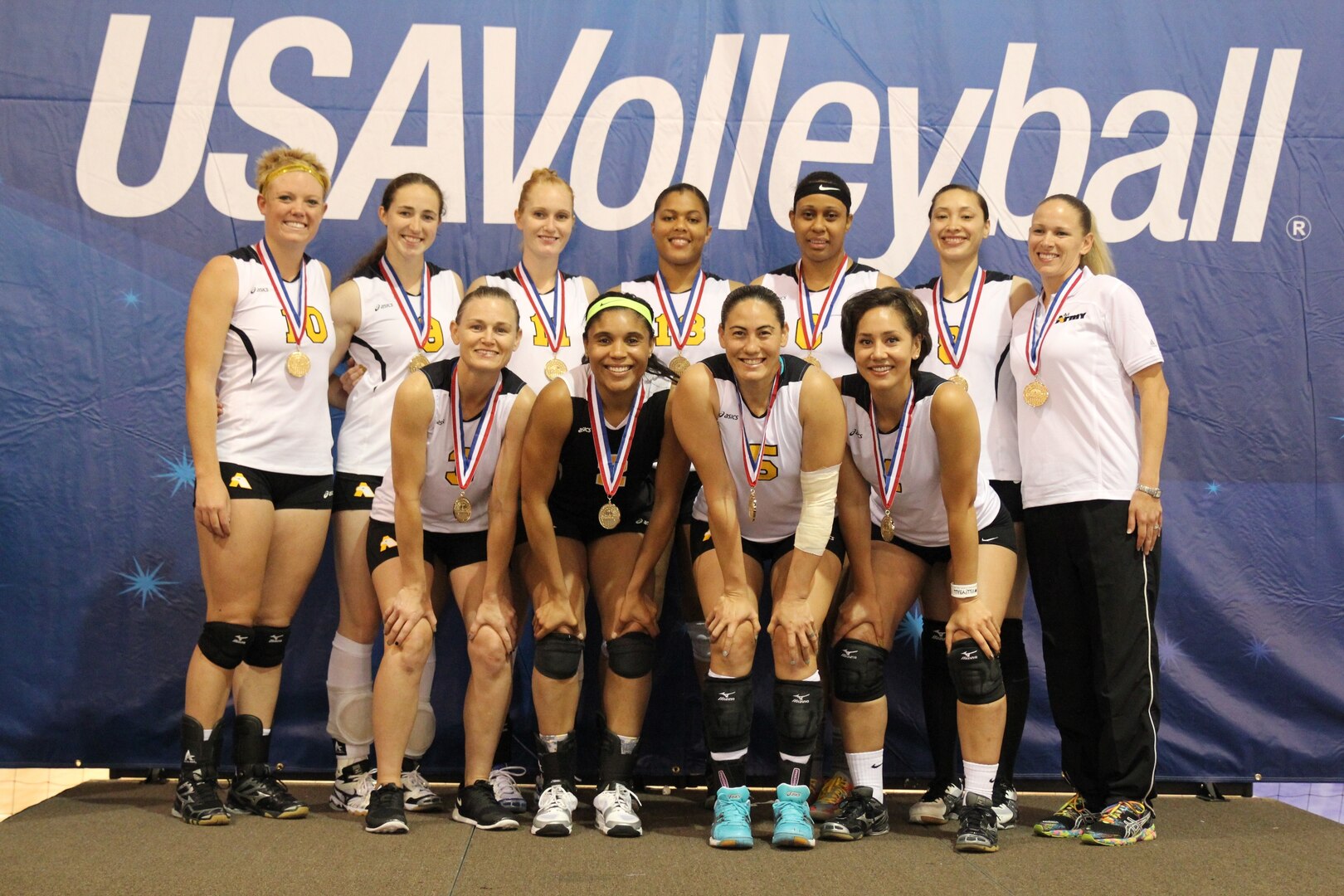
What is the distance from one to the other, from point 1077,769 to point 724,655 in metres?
1.08

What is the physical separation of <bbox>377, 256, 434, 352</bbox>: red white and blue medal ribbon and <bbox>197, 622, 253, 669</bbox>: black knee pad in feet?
3.20

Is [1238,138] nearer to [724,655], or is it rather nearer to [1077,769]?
[1077,769]

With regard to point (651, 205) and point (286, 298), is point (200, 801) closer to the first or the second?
point (286, 298)

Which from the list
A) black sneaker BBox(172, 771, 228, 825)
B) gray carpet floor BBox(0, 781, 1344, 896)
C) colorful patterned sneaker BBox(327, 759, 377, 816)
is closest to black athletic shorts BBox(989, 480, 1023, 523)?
gray carpet floor BBox(0, 781, 1344, 896)

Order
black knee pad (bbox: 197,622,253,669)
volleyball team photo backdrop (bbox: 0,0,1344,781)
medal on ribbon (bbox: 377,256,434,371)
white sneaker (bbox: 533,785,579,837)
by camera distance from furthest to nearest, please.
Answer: volleyball team photo backdrop (bbox: 0,0,1344,781) < medal on ribbon (bbox: 377,256,434,371) < black knee pad (bbox: 197,622,253,669) < white sneaker (bbox: 533,785,579,837)

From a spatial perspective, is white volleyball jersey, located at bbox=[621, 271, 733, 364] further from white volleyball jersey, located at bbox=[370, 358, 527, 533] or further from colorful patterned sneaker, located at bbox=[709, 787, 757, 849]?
colorful patterned sneaker, located at bbox=[709, 787, 757, 849]

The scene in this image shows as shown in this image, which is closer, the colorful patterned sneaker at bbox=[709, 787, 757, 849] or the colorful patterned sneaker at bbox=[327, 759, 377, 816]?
the colorful patterned sneaker at bbox=[709, 787, 757, 849]

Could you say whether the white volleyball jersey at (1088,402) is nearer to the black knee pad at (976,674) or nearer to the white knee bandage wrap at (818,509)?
the black knee pad at (976,674)

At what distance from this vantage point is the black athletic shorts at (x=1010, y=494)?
3.31 metres

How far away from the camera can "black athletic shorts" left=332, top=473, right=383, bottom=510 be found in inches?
131

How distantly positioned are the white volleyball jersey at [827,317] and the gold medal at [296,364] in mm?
1395

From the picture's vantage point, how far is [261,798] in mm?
3145

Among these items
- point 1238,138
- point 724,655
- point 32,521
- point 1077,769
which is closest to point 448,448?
point 724,655

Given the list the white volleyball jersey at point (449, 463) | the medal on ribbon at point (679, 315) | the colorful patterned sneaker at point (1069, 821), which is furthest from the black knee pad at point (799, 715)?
the medal on ribbon at point (679, 315)
